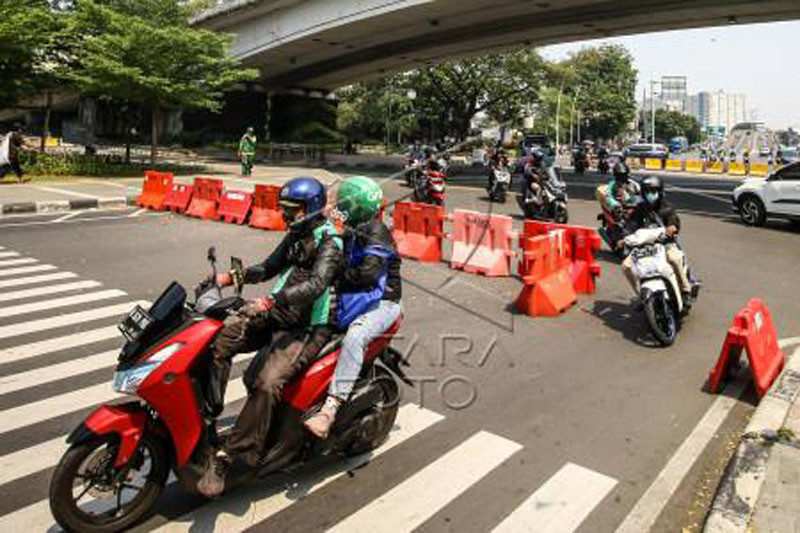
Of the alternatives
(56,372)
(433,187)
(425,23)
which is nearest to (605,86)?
(425,23)

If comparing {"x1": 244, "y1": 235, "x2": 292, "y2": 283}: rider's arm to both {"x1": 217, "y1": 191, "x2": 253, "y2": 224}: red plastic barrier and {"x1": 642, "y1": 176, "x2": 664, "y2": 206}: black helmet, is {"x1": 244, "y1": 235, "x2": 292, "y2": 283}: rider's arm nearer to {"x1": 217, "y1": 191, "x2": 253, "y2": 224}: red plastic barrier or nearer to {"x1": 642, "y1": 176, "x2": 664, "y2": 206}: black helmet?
{"x1": 642, "y1": 176, "x2": 664, "y2": 206}: black helmet

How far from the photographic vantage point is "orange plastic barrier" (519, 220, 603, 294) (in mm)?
8398

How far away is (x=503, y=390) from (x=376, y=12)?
25.9 m

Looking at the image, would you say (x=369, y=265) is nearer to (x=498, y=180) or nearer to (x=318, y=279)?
(x=318, y=279)

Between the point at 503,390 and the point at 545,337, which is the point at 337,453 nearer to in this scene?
the point at 503,390

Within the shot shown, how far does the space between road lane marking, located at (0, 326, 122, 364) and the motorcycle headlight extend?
10.5 ft

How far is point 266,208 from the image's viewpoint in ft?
44.2

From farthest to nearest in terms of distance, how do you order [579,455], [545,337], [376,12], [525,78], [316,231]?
[525,78] < [376,12] < [545,337] < [579,455] < [316,231]

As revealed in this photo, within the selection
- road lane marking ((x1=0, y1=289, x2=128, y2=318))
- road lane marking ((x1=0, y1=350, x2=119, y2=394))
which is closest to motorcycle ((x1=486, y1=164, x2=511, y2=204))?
road lane marking ((x1=0, y1=289, x2=128, y2=318))

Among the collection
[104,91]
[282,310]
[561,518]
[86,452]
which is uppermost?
[104,91]

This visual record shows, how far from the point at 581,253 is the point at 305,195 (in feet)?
18.7

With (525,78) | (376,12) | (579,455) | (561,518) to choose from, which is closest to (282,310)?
(561,518)

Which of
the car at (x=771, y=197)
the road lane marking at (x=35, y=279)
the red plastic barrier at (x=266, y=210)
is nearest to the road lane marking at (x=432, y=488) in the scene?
the road lane marking at (x=35, y=279)

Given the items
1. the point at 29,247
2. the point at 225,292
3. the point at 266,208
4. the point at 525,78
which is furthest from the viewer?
the point at 525,78
